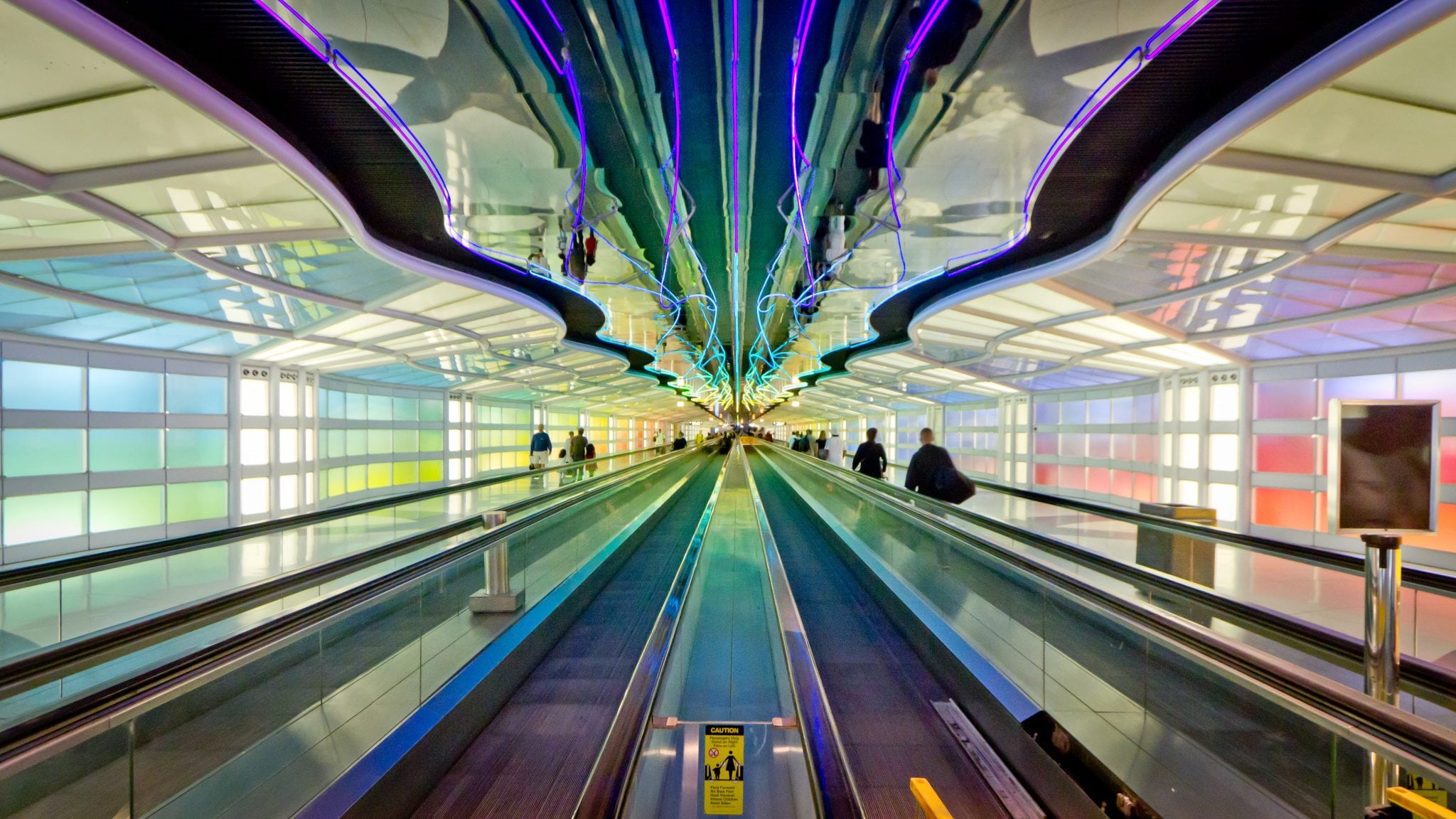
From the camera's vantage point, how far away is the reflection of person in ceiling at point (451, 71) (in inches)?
193

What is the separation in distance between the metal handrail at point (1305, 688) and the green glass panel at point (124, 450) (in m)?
15.4

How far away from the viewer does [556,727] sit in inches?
149

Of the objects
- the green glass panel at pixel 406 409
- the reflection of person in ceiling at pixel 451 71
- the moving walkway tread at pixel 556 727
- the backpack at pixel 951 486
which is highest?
the reflection of person in ceiling at pixel 451 71

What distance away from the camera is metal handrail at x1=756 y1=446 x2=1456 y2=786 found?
1497 millimetres

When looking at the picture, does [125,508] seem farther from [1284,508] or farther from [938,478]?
[1284,508]

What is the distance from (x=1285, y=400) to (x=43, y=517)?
886 inches

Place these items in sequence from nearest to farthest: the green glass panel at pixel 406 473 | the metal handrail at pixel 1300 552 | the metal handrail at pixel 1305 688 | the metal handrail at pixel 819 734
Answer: the metal handrail at pixel 1305 688
the metal handrail at pixel 819 734
the metal handrail at pixel 1300 552
the green glass panel at pixel 406 473

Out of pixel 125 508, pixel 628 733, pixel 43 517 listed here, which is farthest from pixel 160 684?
pixel 125 508

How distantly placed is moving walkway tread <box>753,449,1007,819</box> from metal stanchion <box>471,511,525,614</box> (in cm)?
254

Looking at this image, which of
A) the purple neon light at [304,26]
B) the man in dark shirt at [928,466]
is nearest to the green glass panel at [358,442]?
→ the purple neon light at [304,26]

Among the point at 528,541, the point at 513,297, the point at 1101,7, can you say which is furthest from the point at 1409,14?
the point at 513,297

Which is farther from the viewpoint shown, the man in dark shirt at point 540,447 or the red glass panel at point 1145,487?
the man in dark shirt at point 540,447

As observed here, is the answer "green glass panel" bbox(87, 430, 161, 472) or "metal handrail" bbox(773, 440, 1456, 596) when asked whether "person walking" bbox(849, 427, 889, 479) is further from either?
"green glass panel" bbox(87, 430, 161, 472)

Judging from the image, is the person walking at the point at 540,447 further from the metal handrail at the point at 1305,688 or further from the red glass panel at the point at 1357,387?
the red glass panel at the point at 1357,387
